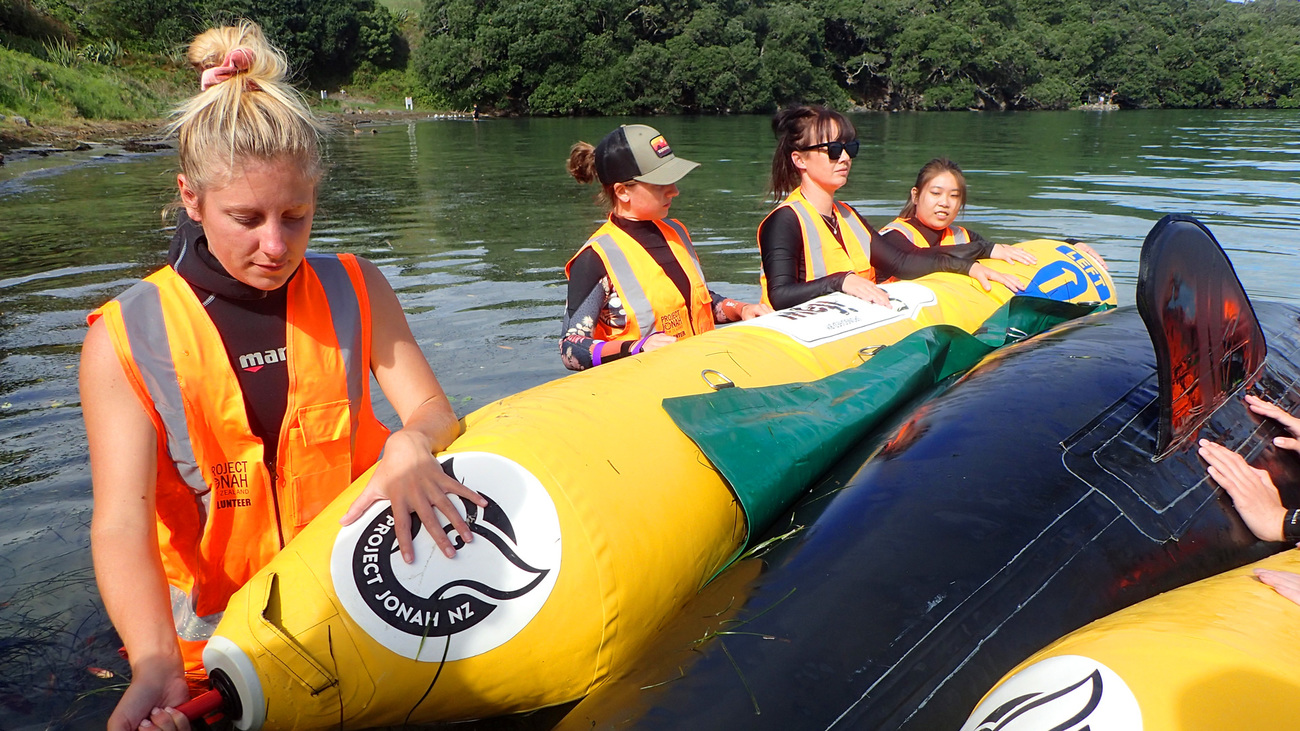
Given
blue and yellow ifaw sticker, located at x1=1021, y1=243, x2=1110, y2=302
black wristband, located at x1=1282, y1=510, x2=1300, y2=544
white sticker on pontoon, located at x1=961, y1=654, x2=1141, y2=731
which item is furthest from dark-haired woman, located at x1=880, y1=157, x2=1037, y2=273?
white sticker on pontoon, located at x1=961, y1=654, x2=1141, y2=731

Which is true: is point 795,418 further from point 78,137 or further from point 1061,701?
point 78,137

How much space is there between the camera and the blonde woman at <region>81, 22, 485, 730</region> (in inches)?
79.7

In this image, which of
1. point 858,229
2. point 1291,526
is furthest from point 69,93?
point 1291,526

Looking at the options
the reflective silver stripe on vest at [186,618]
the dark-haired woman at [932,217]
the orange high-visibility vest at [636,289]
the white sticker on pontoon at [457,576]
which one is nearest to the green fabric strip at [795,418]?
the white sticker on pontoon at [457,576]

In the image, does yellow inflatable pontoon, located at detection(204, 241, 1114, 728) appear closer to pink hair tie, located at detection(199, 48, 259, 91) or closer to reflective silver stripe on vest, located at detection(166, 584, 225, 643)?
reflective silver stripe on vest, located at detection(166, 584, 225, 643)

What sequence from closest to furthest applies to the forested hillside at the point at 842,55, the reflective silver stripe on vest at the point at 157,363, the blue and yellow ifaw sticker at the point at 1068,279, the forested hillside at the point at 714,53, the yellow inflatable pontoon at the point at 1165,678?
the yellow inflatable pontoon at the point at 1165,678 → the reflective silver stripe on vest at the point at 157,363 → the blue and yellow ifaw sticker at the point at 1068,279 → the forested hillside at the point at 714,53 → the forested hillside at the point at 842,55

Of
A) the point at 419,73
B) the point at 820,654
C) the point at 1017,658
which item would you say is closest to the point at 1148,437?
the point at 1017,658

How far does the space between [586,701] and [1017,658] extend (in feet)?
3.34

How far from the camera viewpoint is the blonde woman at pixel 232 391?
6.64 ft

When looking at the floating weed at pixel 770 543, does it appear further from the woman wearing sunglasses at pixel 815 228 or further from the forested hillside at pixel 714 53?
the forested hillside at pixel 714 53

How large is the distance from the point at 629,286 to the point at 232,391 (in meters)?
2.09

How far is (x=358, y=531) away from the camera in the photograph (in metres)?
2.14

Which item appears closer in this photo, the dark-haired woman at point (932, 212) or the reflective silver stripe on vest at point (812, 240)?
the reflective silver stripe on vest at point (812, 240)

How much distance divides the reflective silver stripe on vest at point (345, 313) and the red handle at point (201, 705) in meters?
0.84
